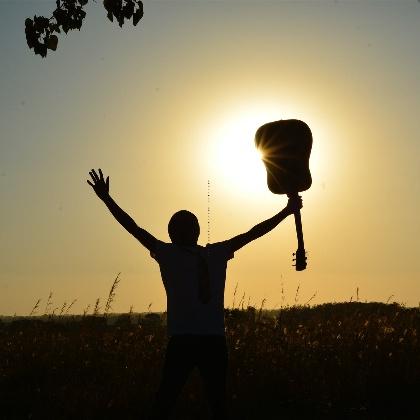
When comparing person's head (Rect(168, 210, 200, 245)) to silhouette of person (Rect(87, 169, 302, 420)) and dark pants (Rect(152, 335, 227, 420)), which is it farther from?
dark pants (Rect(152, 335, 227, 420))

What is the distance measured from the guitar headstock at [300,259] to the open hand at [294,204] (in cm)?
53

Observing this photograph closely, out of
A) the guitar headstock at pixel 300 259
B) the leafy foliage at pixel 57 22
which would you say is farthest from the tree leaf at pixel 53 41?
the guitar headstock at pixel 300 259

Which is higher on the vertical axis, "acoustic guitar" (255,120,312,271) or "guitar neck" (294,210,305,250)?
"acoustic guitar" (255,120,312,271)

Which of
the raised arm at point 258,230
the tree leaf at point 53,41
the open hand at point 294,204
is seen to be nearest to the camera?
the raised arm at point 258,230

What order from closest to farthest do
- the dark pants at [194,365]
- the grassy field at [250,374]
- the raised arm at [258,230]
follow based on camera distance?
1. the dark pants at [194,365]
2. the raised arm at [258,230]
3. the grassy field at [250,374]

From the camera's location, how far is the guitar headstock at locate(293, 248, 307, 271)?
659cm

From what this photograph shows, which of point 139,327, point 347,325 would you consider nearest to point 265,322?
point 347,325

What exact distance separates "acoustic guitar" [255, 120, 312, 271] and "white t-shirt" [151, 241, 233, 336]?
5.07 feet

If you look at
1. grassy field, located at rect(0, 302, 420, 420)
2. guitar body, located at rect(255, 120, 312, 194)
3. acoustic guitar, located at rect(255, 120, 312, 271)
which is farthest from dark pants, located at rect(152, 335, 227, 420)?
grassy field, located at rect(0, 302, 420, 420)

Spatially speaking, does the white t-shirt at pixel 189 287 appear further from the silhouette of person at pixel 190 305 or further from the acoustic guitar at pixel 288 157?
the acoustic guitar at pixel 288 157

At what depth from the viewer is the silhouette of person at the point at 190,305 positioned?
5.04m

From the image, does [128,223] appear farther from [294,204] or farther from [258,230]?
[294,204]

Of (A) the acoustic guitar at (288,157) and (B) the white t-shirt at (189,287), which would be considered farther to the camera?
(A) the acoustic guitar at (288,157)

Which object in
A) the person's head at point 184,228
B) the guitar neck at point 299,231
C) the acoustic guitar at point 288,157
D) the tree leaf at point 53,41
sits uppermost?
the tree leaf at point 53,41
